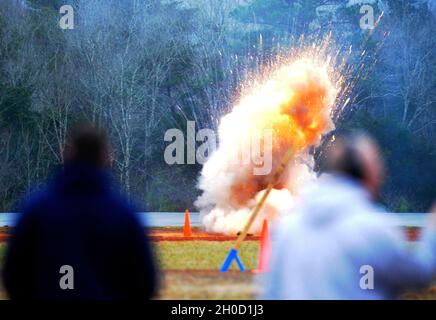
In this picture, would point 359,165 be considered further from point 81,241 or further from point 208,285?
point 208,285

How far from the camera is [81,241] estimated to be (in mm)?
5672

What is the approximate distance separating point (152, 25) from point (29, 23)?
17.2 ft

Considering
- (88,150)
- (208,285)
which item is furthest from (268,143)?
(88,150)

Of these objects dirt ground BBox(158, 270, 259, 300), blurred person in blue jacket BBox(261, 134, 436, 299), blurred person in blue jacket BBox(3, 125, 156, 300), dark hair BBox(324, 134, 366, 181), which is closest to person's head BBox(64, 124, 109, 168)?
blurred person in blue jacket BBox(3, 125, 156, 300)

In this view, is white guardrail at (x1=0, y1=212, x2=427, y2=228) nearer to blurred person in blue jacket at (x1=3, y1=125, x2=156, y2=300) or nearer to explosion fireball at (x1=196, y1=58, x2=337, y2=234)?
explosion fireball at (x1=196, y1=58, x2=337, y2=234)

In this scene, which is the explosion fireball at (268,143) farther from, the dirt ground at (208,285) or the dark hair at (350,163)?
the dark hair at (350,163)

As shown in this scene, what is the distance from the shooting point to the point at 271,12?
4709 centimetres

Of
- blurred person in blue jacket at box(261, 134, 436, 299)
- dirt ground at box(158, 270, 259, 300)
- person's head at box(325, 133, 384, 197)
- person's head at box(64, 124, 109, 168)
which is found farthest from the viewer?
dirt ground at box(158, 270, 259, 300)

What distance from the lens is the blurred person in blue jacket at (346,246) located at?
198 inches

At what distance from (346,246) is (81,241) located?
65.5 inches

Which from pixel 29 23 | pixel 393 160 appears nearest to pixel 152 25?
pixel 29 23

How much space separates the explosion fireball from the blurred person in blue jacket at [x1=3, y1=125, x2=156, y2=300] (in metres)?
17.3

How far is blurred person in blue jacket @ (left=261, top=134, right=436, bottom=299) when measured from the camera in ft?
16.5
